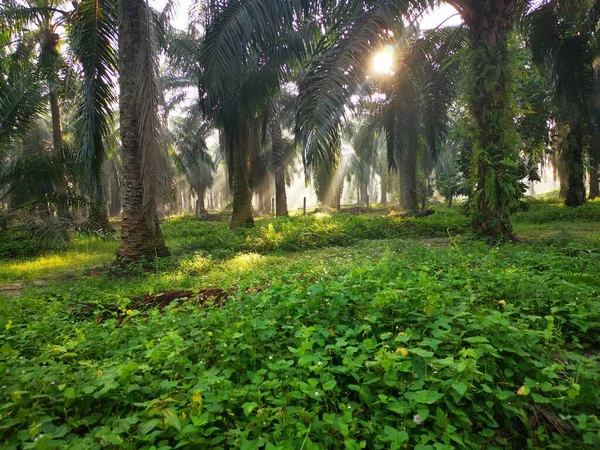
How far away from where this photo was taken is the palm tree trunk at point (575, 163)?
1420 cm

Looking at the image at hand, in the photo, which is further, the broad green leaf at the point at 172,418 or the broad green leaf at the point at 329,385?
the broad green leaf at the point at 329,385

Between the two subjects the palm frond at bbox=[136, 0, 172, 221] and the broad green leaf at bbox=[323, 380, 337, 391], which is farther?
the palm frond at bbox=[136, 0, 172, 221]

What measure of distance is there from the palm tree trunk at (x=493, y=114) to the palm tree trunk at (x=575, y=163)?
9.38 m

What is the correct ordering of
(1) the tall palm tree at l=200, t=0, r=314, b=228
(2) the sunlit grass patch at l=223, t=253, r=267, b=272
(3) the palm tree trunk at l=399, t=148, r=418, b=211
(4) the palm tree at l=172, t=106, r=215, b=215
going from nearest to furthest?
1. (2) the sunlit grass patch at l=223, t=253, r=267, b=272
2. (1) the tall palm tree at l=200, t=0, r=314, b=228
3. (3) the palm tree trunk at l=399, t=148, r=418, b=211
4. (4) the palm tree at l=172, t=106, r=215, b=215

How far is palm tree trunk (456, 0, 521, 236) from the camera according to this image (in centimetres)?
701

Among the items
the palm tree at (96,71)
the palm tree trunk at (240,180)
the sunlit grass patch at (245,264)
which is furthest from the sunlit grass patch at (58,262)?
the palm tree trunk at (240,180)

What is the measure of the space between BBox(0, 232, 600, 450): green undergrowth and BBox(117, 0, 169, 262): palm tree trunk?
13.8ft

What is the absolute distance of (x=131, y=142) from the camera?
6980mm

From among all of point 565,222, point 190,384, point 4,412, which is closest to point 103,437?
point 190,384

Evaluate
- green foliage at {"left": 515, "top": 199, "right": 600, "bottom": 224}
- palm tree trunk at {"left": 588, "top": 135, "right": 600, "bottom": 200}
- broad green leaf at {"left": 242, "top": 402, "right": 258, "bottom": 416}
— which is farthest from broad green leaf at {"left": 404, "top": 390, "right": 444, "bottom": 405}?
palm tree trunk at {"left": 588, "top": 135, "right": 600, "bottom": 200}

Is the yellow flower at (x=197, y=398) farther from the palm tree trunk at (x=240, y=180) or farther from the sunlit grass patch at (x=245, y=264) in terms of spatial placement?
the palm tree trunk at (x=240, y=180)

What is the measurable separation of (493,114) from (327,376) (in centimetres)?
690

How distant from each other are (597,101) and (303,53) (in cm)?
1611

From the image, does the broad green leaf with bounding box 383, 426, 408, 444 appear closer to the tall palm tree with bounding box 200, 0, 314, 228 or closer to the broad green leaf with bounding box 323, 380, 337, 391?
the broad green leaf with bounding box 323, 380, 337, 391
